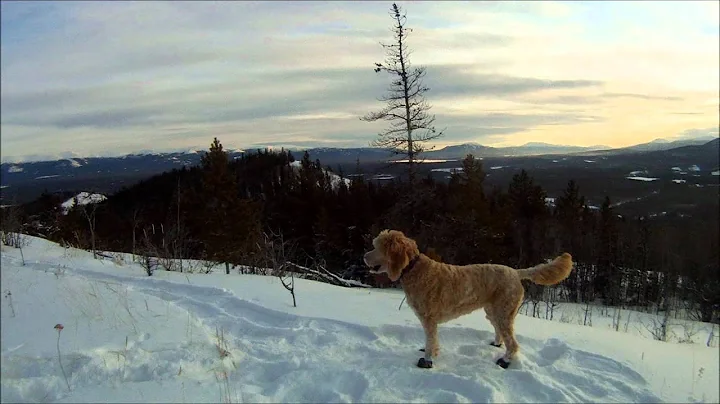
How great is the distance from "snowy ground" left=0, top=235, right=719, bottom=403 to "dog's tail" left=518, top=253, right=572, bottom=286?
29.3 inches

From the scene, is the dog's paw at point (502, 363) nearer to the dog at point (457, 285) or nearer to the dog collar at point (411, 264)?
the dog at point (457, 285)

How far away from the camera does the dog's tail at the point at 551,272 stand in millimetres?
5207

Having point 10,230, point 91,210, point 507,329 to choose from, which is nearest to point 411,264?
point 507,329

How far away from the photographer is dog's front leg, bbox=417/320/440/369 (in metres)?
4.75

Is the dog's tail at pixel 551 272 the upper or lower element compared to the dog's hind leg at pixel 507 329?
upper

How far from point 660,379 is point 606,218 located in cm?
4032

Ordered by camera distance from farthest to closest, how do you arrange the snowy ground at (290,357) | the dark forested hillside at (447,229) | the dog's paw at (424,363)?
the dark forested hillside at (447,229) → the dog's paw at (424,363) → the snowy ground at (290,357)

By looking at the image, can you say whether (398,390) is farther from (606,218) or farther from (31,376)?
(606,218)

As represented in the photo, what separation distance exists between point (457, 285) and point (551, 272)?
115cm

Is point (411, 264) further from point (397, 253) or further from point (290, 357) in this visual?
point (290, 357)

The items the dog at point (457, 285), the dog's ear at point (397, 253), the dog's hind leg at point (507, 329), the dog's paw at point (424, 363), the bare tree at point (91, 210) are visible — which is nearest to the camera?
the dog's paw at point (424, 363)

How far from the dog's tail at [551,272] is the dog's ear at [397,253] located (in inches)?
53.3

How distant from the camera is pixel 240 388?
4035 mm

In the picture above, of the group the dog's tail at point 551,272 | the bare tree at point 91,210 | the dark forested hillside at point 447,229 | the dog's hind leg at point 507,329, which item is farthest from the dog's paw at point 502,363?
the bare tree at point 91,210
